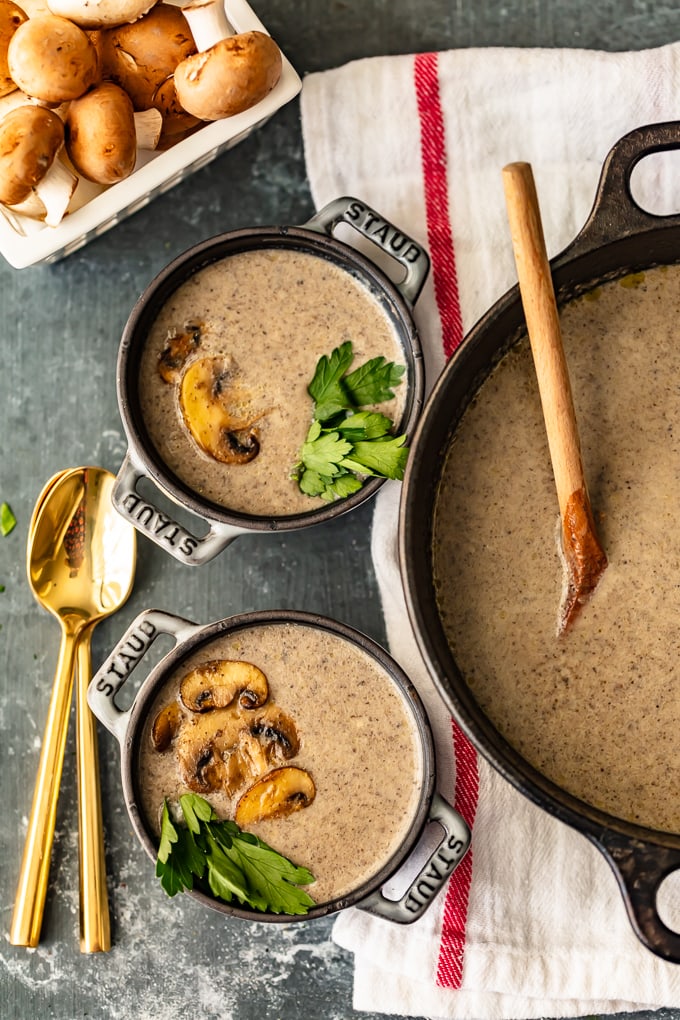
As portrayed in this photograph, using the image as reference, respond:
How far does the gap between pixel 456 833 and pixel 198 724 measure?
42 centimetres

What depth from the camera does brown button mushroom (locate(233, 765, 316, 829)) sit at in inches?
60.2

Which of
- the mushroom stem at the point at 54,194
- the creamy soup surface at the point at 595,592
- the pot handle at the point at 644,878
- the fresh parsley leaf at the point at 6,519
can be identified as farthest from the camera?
the fresh parsley leaf at the point at 6,519

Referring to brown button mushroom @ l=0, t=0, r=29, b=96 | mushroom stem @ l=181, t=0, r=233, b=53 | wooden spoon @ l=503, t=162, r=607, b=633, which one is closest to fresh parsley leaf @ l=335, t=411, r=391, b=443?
wooden spoon @ l=503, t=162, r=607, b=633

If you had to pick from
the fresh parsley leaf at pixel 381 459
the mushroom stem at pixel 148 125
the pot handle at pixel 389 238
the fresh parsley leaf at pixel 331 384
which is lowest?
the fresh parsley leaf at pixel 381 459

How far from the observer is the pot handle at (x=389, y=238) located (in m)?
1.54

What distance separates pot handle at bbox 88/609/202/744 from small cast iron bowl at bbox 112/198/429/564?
0.34 feet

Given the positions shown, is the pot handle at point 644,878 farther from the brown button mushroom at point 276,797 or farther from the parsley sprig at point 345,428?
the parsley sprig at point 345,428

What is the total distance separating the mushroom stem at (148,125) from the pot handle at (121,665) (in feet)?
2.38

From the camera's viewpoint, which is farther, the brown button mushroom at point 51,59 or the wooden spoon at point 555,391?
the brown button mushroom at point 51,59

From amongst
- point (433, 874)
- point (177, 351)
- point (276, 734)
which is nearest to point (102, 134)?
point (177, 351)

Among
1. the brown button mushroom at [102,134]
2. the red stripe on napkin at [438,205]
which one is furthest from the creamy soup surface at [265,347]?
the brown button mushroom at [102,134]

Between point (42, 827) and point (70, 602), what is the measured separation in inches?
14.3

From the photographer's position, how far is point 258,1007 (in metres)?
1.64

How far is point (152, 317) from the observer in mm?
1586
